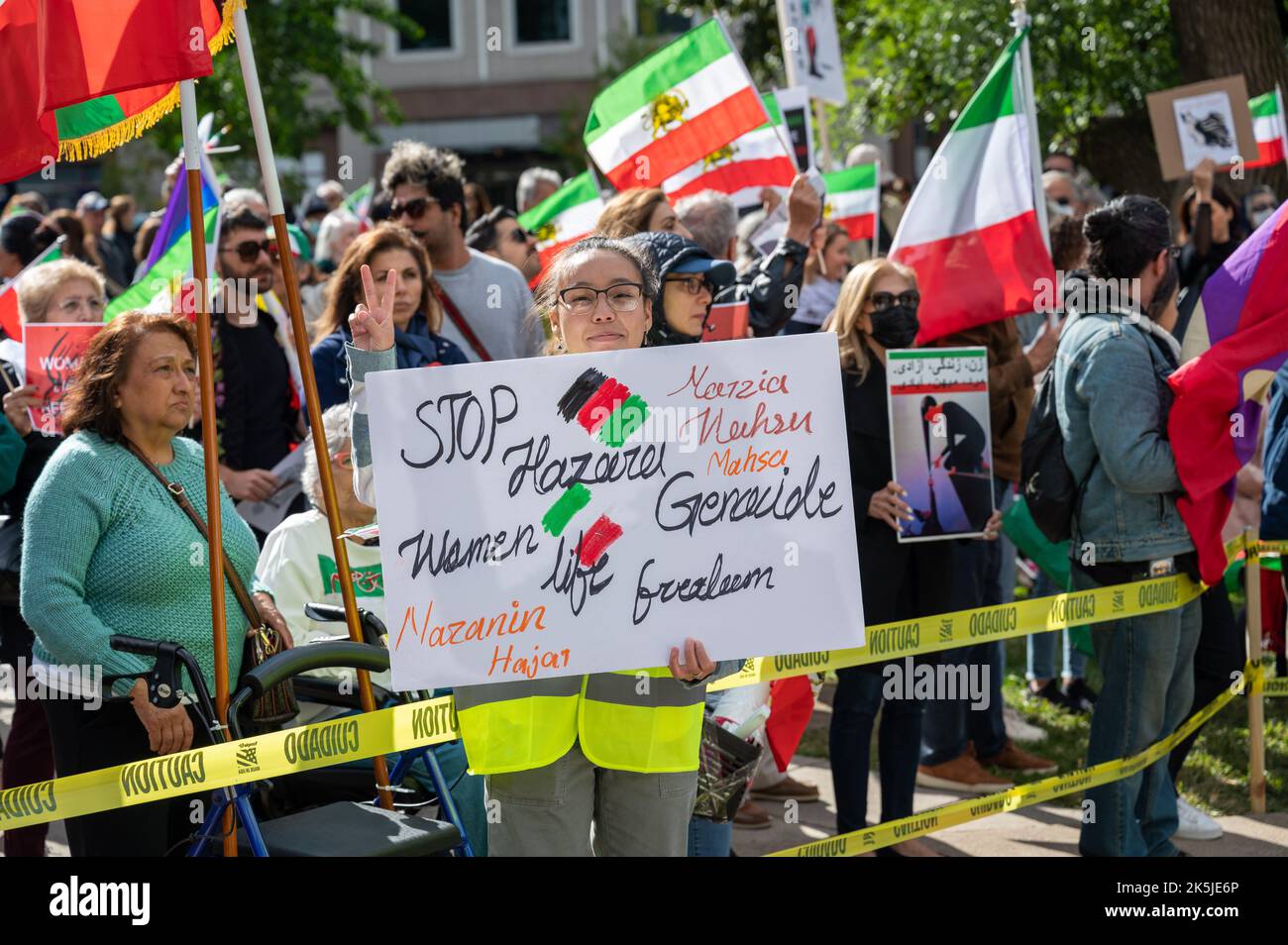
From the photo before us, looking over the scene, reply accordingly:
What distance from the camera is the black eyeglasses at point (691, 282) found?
416 cm

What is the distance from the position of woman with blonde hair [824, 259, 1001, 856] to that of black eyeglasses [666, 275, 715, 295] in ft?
3.57

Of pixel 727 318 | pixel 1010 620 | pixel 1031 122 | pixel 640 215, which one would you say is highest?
pixel 1031 122

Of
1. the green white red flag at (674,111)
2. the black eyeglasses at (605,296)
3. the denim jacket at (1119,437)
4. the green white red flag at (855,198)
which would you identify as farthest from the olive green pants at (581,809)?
the green white red flag at (855,198)

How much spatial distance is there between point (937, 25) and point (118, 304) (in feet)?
36.0

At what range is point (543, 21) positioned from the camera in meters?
37.5

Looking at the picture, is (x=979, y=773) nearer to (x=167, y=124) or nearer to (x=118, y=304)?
(x=118, y=304)

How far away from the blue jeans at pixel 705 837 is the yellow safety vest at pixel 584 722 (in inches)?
40.7

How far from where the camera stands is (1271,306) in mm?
4832

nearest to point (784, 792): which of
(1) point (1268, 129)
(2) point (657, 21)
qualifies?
(1) point (1268, 129)

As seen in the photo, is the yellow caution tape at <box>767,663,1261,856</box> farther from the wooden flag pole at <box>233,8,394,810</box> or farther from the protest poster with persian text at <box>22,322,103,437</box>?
the protest poster with persian text at <box>22,322,103,437</box>

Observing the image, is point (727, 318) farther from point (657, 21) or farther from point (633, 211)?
point (657, 21)

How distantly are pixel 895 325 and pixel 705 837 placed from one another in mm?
1835

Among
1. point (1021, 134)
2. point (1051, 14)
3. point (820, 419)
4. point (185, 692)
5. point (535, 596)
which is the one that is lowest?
point (185, 692)
